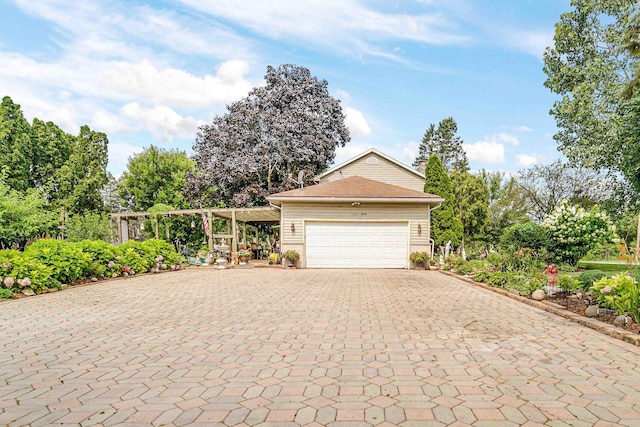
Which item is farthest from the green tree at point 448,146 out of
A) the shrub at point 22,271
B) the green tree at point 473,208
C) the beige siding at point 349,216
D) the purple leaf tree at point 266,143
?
the shrub at point 22,271

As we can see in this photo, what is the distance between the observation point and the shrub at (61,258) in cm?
852

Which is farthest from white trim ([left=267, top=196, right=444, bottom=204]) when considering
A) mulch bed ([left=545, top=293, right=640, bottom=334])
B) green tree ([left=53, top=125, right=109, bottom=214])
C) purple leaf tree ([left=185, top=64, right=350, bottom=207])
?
green tree ([left=53, top=125, right=109, bottom=214])

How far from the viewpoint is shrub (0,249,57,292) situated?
765 cm

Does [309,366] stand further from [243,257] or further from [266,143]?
→ [266,143]

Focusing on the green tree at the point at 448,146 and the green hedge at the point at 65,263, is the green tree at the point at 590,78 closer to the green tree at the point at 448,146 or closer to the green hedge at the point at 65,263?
the green hedge at the point at 65,263

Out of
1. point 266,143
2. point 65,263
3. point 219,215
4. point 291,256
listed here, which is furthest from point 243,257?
point 266,143

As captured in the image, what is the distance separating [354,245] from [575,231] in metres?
7.35

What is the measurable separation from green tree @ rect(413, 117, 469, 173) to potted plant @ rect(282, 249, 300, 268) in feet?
118

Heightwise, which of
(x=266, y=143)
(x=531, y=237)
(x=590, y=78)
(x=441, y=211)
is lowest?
(x=531, y=237)

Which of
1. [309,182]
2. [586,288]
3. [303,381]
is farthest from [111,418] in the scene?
[309,182]

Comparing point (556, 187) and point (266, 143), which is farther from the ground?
point (266, 143)

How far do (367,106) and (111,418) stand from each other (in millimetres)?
16181

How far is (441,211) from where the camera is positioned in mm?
18594

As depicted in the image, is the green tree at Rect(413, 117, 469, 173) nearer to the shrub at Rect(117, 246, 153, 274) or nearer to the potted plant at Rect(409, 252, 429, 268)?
the potted plant at Rect(409, 252, 429, 268)
